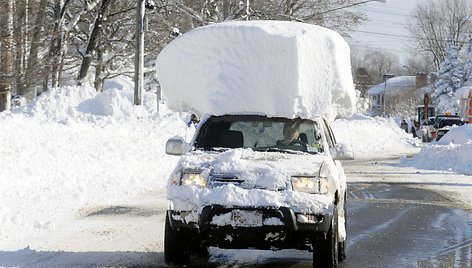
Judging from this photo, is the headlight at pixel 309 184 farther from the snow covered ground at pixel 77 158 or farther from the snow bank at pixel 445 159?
the snow bank at pixel 445 159

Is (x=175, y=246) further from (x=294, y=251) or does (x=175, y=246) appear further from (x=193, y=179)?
(x=294, y=251)

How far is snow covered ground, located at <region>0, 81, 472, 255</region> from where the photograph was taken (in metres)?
12.8

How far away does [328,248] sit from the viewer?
8.35 meters

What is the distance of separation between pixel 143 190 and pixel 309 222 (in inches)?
380

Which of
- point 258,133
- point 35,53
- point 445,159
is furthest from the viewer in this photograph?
point 445,159

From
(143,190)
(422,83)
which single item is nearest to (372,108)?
(422,83)

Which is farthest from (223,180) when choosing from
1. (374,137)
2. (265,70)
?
(374,137)

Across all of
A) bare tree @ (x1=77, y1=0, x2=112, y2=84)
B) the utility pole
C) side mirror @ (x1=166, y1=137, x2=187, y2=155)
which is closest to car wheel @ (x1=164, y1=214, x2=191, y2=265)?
side mirror @ (x1=166, y1=137, x2=187, y2=155)

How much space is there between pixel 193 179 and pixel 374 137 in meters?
42.0

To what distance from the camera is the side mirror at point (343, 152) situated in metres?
9.34

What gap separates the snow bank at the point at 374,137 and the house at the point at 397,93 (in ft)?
219

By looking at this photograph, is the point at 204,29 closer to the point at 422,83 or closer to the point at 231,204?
the point at 231,204

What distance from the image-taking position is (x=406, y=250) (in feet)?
34.0

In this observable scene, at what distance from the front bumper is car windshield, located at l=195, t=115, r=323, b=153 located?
139 cm
